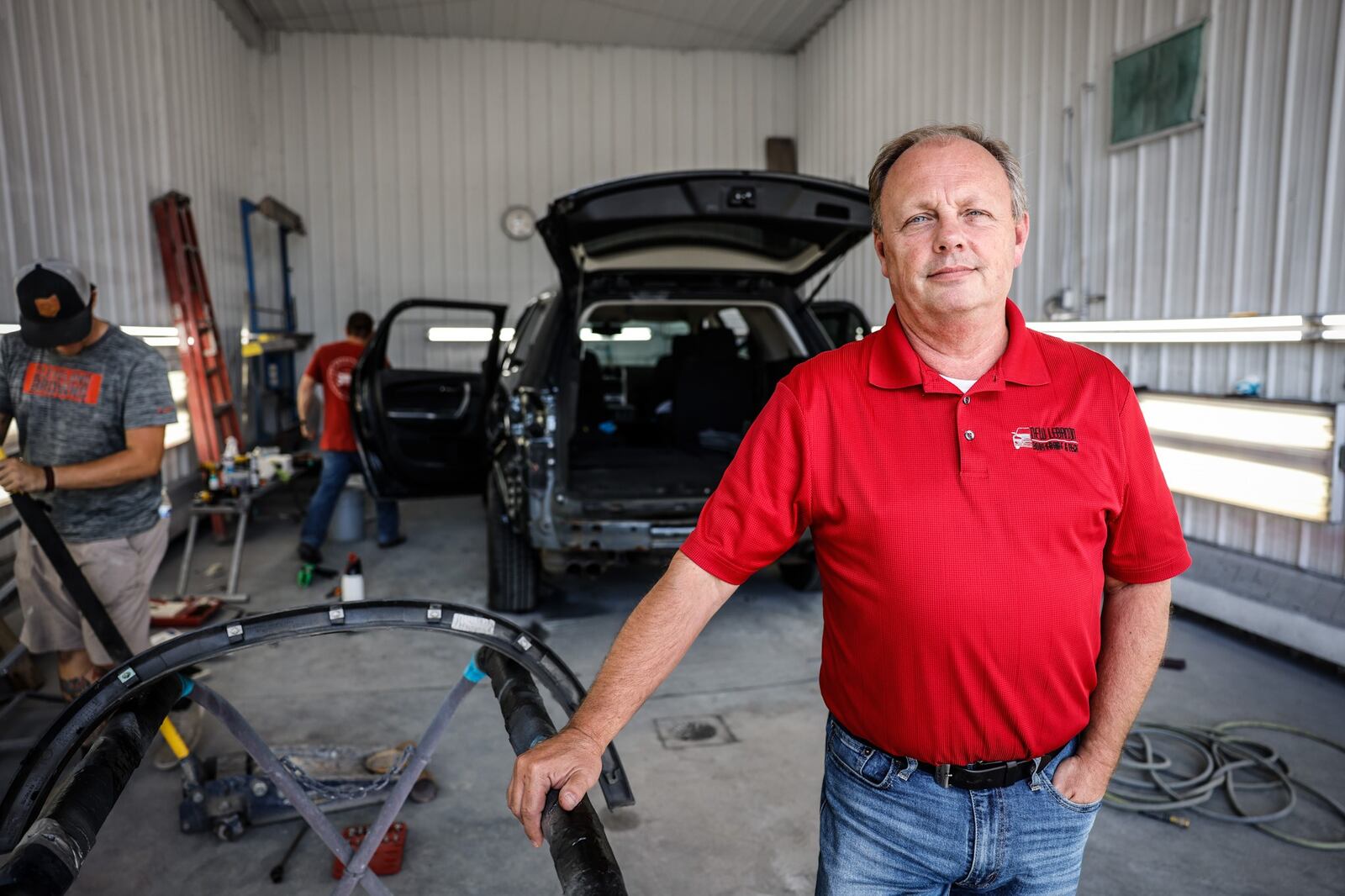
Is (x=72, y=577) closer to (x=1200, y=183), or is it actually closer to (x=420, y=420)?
(x=420, y=420)

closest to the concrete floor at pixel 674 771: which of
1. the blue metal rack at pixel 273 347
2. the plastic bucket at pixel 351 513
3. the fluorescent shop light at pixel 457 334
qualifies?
the plastic bucket at pixel 351 513

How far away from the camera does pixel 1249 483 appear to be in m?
4.21

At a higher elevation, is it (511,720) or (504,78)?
(504,78)

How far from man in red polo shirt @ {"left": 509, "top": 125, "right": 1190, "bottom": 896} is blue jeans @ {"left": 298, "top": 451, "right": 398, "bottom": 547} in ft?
16.7

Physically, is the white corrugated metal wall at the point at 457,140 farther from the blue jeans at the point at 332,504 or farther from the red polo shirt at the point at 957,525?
the red polo shirt at the point at 957,525

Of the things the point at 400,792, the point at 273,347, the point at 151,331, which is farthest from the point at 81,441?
the point at 273,347

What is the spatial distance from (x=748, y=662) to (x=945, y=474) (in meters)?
2.98

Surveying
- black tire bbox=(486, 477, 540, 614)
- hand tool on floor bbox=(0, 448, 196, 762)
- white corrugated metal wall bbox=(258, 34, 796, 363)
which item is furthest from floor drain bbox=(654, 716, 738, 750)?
white corrugated metal wall bbox=(258, 34, 796, 363)

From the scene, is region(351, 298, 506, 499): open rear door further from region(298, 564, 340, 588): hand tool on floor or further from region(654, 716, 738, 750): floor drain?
region(654, 716, 738, 750): floor drain

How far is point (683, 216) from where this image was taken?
3668 millimetres

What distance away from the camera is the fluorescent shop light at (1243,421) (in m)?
3.80

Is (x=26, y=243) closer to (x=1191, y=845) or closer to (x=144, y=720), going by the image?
(x=144, y=720)

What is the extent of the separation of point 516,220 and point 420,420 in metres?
5.20

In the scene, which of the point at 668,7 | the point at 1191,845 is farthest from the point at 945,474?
the point at 668,7
